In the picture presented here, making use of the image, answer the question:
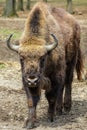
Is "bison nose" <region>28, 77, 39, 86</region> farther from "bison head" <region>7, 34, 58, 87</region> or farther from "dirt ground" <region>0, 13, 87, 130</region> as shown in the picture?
"dirt ground" <region>0, 13, 87, 130</region>

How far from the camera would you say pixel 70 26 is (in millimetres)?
10180

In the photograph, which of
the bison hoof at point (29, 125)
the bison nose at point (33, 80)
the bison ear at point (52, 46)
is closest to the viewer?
the bison nose at point (33, 80)

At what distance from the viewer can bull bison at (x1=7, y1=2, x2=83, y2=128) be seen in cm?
819

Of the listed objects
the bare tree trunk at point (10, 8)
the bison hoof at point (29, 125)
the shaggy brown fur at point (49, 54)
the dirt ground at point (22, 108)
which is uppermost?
the shaggy brown fur at point (49, 54)

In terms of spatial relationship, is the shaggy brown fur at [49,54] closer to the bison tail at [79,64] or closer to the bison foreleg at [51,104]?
the bison foreleg at [51,104]

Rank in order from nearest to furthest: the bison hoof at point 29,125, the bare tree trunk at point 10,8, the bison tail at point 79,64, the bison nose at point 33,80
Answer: the bison nose at point 33,80
the bison hoof at point 29,125
the bison tail at point 79,64
the bare tree trunk at point 10,8

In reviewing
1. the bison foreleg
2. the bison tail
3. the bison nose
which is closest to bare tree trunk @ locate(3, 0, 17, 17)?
the bison tail

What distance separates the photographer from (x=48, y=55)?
870cm

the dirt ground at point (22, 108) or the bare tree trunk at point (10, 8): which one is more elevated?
the dirt ground at point (22, 108)

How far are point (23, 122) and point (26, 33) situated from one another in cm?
166

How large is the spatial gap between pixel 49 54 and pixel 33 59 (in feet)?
2.24

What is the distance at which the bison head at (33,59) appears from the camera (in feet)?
26.2

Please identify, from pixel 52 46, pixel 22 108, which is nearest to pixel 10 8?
pixel 22 108

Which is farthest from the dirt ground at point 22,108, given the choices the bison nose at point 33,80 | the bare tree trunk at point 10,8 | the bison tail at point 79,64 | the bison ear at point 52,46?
the bare tree trunk at point 10,8
